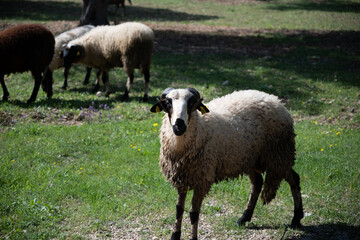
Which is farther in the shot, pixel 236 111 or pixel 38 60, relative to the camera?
pixel 38 60

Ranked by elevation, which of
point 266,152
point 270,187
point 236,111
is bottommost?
point 270,187

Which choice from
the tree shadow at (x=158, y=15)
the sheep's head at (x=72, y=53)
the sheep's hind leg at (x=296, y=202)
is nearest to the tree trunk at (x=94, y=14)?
the sheep's head at (x=72, y=53)

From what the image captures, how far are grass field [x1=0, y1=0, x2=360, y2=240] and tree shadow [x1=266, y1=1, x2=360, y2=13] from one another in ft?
1.99

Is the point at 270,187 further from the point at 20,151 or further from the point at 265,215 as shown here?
the point at 20,151

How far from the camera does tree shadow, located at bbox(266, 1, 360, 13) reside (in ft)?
55.8

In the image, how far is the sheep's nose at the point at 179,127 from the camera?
405cm

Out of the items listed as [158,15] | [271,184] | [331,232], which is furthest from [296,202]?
[158,15]

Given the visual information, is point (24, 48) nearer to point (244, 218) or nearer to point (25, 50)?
point (25, 50)

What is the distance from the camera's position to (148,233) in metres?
4.93

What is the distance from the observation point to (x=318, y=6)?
26.1m

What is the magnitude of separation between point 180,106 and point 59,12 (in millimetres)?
20155

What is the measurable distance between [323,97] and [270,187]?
22.0 feet

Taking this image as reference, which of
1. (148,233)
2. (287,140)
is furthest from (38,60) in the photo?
(287,140)

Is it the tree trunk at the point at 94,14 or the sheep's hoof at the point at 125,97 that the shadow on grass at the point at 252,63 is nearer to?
the sheep's hoof at the point at 125,97
